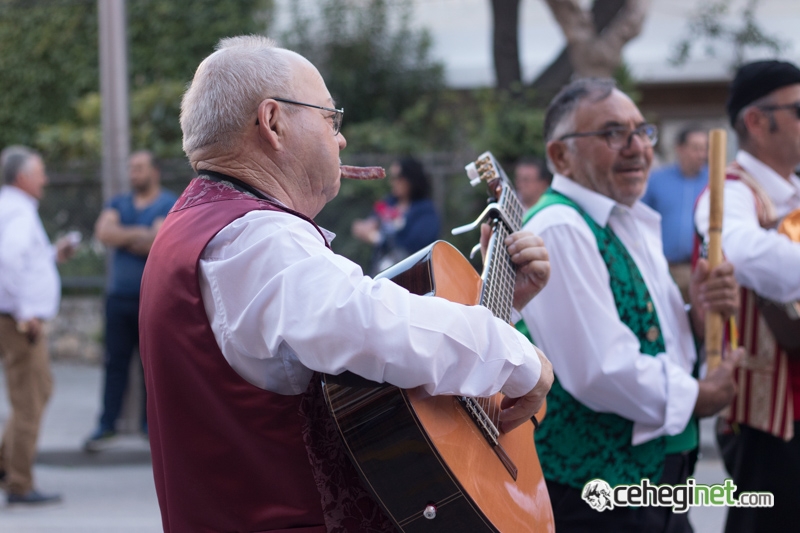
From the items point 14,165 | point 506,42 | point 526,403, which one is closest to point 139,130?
point 506,42

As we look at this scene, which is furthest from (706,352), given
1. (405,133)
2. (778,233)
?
(405,133)

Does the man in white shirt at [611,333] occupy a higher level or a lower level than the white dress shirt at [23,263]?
higher

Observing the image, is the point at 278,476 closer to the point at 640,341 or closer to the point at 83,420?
the point at 640,341

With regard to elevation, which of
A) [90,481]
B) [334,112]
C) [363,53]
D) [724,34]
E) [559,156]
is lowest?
[90,481]

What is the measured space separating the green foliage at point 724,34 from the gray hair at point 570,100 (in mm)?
10823

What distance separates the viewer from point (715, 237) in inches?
116

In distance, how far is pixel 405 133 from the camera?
12.6m

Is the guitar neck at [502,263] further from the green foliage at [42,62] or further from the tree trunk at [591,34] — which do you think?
the green foliage at [42,62]

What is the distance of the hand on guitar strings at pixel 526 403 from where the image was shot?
6.42 ft

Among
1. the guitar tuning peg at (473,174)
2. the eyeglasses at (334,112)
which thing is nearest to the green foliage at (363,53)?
the guitar tuning peg at (473,174)

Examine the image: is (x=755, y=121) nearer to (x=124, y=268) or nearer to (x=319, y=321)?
(x=319, y=321)

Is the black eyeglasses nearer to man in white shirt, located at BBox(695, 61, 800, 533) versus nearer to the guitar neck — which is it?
man in white shirt, located at BBox(695, 61, 800, 533)

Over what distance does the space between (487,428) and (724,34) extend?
12664 millimetres

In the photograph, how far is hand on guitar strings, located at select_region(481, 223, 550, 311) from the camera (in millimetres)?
2375
